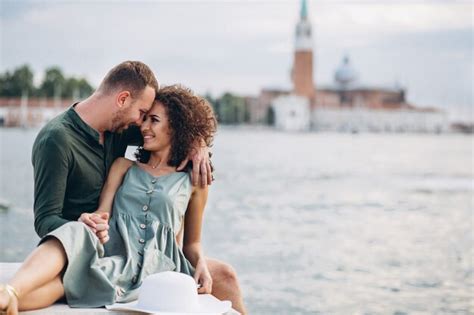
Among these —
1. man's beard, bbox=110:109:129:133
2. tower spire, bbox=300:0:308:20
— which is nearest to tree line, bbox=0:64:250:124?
tower spire, bbox=300:0:308:20

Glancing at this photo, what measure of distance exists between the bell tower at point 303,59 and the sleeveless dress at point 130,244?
48.1m

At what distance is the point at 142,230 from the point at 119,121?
18cm

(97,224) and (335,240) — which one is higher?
(97,224)

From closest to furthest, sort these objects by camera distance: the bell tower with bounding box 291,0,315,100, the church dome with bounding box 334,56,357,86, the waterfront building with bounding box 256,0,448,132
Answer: the waterfront building with bounding box 256,0,448,132
the bell tower with bounding box 291,0,315,100
the church dome with bounding box 334,56,357,86

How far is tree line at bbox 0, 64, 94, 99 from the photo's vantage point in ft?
123

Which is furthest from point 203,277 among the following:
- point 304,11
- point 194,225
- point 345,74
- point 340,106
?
point 304,11

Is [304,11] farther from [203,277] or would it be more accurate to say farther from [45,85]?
[203,277]

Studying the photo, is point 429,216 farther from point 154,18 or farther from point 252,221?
point 154,18

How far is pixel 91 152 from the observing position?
1.59m

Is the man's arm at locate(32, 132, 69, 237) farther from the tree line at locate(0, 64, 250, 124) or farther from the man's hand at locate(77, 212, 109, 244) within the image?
the tree line at locate(0, 64, 250, 124)

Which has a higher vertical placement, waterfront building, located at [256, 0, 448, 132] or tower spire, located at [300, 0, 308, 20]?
tower spire, located at [300, 0, 308, 20]

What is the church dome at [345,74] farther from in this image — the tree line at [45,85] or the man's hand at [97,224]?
the man's hand at [97,224]

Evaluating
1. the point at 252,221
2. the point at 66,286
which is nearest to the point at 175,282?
the point at 66,286

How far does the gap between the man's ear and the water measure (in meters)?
2.32
